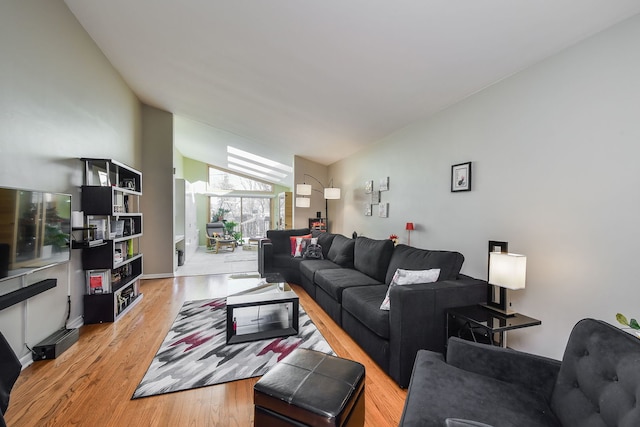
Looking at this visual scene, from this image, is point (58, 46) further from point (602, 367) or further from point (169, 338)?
point (602, 367)

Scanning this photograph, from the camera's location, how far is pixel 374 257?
3367 millimetres

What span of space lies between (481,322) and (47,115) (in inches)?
156

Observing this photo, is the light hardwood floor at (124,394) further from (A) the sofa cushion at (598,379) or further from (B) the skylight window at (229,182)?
(B) the skylight window at (229,182)

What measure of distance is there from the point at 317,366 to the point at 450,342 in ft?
2.44

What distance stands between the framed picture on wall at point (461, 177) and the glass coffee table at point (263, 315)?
6.72ft

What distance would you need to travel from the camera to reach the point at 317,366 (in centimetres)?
154

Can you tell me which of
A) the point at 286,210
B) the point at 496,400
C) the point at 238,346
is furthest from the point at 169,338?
the point at 286,210

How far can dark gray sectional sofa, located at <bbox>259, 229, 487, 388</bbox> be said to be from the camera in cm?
200

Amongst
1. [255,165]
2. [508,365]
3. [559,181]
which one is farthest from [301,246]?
[255,165]

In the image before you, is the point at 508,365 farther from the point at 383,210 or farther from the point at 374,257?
the point at 383,210

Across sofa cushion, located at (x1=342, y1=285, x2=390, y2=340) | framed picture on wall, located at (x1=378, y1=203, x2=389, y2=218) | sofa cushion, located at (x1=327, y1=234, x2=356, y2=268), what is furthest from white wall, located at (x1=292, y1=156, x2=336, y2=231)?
sofa cushion, located at (x1=342, y1=285, x2=390, y2=340)

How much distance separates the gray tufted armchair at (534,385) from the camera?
92 centimetres

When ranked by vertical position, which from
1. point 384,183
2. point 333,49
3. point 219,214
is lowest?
point 219,214

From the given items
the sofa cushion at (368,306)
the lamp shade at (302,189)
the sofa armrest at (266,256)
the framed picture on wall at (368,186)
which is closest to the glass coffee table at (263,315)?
the sofa cushion at (368,306)
